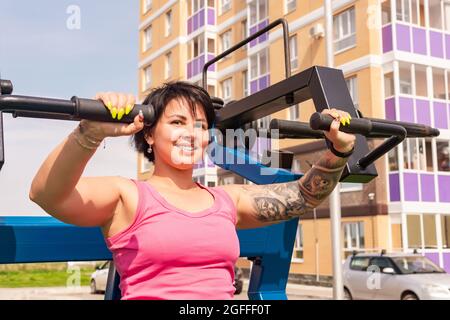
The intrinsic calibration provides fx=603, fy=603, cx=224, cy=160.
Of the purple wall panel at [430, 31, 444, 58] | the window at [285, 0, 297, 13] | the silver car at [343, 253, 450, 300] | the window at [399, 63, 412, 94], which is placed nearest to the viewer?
the silver car at [343, 253, 450, 300]

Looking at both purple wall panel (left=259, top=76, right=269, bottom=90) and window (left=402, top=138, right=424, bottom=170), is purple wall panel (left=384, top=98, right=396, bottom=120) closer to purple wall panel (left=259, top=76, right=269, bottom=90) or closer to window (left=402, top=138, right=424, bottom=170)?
window (left=402, top=138, right=424, bottom=170)

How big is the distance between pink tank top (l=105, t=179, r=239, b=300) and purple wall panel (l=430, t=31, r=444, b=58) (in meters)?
16.8

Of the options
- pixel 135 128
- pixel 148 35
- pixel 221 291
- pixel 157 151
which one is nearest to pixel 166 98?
pixel 157 151

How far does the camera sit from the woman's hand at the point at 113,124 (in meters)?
1.40

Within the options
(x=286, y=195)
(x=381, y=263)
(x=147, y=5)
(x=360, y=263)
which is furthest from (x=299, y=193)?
(x=147, y=5)

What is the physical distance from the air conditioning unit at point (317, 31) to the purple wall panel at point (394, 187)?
5.02m

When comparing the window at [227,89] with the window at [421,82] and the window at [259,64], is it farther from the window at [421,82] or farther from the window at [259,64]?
the window at [421,82]

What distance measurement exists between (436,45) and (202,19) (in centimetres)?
1095

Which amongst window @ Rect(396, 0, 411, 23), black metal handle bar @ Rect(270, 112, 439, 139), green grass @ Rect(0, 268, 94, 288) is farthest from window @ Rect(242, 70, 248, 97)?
black metal handle bar @ Rect(270, 112, 439, 139)

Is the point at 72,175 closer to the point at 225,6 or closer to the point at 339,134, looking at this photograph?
the point at 339,134

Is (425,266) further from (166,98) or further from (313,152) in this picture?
(166,98)

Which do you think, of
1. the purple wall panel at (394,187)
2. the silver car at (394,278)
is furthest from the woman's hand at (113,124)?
the purple wall panel at (394,187)

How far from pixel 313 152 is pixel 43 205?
56.9 feet

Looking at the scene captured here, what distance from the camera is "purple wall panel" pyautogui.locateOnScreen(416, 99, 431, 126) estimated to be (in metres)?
16.2
